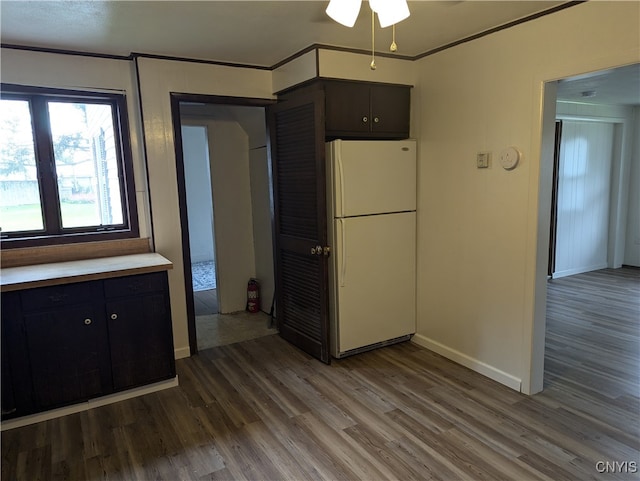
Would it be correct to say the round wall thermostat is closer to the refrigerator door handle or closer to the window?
the refrigerator door handle

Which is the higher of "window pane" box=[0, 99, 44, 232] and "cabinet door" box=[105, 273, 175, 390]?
"window pane" box=[0, 99, 44, 232]

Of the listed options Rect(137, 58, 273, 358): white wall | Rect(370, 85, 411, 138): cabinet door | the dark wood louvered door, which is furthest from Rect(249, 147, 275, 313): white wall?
Rect(370, 85, 411, 138): cabinet door

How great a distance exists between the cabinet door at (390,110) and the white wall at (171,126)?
0.96 metres

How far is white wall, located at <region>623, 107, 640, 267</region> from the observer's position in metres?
5.93

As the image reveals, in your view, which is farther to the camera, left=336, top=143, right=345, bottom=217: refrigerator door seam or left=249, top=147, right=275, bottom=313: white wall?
left=249, top=147, right=275, bottom=313: white wall

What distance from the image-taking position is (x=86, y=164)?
126 inches

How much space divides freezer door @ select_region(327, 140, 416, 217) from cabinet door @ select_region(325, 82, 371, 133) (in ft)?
0.52

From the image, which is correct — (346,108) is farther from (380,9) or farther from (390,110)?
(380,9)

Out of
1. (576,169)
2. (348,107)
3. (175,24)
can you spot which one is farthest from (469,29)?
(576,169)

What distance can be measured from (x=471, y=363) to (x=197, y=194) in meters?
5.56

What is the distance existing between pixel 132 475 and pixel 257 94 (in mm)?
2759

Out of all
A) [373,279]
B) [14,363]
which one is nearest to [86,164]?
[14,363]

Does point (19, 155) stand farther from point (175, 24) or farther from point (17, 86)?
point (175, 24)

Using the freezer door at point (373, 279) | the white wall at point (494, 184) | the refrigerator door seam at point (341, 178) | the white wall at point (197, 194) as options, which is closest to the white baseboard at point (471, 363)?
the white wall at point (494, 184)
